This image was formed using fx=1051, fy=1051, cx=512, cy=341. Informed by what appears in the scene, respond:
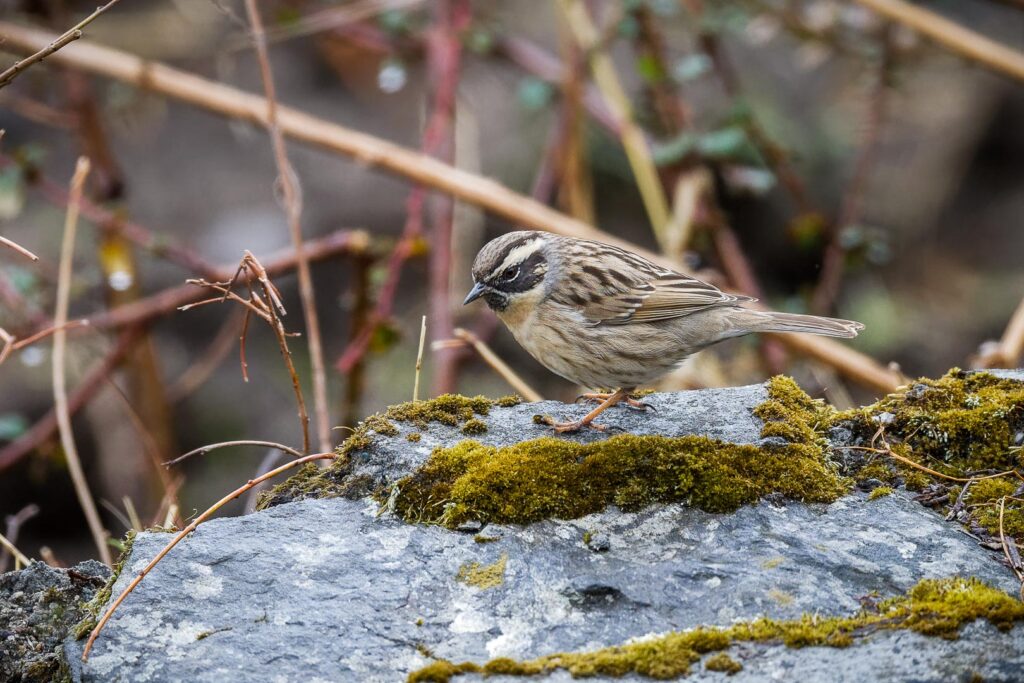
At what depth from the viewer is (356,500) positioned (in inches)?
152

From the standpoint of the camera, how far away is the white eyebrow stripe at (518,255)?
517 cm

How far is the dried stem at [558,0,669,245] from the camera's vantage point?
26.3 ft

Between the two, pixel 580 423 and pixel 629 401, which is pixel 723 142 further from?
pixel 580 423

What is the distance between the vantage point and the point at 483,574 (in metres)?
3.44

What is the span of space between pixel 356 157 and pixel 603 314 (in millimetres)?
2567

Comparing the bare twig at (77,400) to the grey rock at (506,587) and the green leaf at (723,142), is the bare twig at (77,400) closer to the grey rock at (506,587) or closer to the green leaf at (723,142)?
the grey rock at (506,587)

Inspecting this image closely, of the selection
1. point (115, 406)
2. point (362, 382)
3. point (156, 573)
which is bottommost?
point (115, 406)

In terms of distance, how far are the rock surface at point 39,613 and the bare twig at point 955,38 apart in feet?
20.8

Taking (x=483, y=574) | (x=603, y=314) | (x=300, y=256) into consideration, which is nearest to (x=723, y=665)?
(x=483, y=574)

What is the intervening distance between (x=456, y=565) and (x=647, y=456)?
88 centimetres

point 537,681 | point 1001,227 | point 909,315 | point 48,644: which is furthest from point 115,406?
point 1001,227

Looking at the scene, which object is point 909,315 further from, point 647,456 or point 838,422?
point 647,456

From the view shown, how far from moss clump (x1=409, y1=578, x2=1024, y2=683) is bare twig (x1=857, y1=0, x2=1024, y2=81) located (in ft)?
17.7

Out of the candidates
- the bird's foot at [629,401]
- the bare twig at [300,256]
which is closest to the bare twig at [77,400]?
the bare twig at [300,256]
